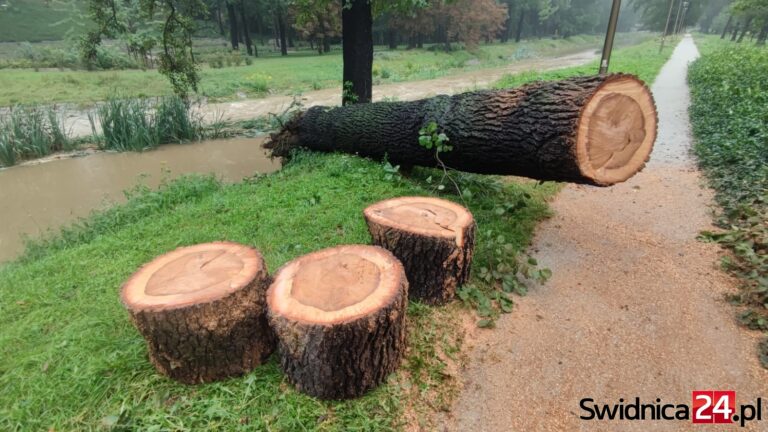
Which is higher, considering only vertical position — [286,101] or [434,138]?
[434,138]

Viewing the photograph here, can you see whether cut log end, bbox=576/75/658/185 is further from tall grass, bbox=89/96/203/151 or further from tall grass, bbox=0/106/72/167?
tall grass, bbox=0/106/72/167

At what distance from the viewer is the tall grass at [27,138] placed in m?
8.30

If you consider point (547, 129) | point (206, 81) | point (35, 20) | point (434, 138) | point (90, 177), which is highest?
point (35, 20)

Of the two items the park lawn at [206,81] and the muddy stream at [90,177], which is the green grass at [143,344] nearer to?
the muddy stream at [90,177]

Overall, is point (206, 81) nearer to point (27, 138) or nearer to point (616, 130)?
point (27, 138)

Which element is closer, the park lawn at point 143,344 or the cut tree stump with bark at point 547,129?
the park lawn at point 143,344

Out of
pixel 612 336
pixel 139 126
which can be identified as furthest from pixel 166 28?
pixel 612 336

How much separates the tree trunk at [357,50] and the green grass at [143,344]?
134 inches

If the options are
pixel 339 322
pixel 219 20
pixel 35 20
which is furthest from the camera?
pixel 35 20

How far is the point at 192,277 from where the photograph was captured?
7.41ft

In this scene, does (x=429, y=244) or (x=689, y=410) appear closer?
(x=689, y=410)

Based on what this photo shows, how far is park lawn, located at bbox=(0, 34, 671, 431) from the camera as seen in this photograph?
211 centimetres

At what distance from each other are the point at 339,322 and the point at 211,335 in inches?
27.3

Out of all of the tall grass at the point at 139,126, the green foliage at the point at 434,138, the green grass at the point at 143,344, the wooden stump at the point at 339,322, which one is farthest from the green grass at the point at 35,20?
the wooden stump at the point at 339,322
